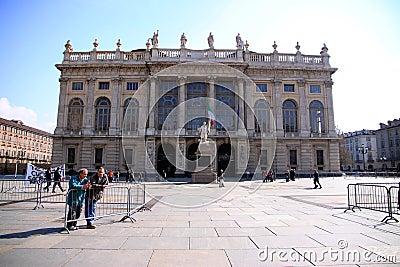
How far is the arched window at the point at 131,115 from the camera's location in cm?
3744

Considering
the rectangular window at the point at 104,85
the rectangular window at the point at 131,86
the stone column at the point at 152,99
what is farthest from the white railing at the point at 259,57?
the rectangular window at the point at 104,85

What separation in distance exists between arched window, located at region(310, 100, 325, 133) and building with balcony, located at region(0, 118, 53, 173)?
2018 inches

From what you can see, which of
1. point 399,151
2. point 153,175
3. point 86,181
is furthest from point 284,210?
point 399,151

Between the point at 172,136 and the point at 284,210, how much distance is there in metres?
27.3

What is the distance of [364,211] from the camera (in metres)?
9.55

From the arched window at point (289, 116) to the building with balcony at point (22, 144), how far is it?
4729 centimetres

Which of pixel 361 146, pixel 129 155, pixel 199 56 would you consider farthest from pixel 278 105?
pixel 361 146

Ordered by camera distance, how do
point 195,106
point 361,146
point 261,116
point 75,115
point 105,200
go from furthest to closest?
1. point 361,146
2. point 261,116
3. point 75,115
4. point 195,106
5. point 105,200

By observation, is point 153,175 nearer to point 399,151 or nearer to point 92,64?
point 92,64

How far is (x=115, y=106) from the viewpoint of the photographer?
37.8 m

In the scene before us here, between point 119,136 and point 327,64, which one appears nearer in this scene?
point 119,136

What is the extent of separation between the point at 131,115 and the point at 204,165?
57.7 ft

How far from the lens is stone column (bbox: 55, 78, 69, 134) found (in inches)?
1479

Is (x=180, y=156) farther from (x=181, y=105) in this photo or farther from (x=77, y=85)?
(x=77, y=85)
